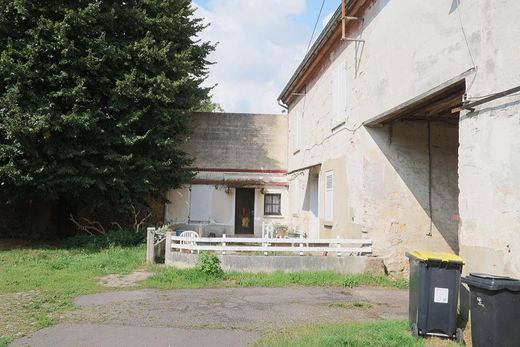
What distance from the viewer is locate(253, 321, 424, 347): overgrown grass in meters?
5.57

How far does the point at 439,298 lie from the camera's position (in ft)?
19.7

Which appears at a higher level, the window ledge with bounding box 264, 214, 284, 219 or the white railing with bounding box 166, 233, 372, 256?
the window ledge with bounding box 264, 214, 284, 219

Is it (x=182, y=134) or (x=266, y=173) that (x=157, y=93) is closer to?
(x=182, y=134)

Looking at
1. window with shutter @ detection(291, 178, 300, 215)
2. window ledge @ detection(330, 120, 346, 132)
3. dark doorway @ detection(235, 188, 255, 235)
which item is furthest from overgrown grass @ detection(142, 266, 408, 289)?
dark doorway @ detection(235, 188, 255, 235)

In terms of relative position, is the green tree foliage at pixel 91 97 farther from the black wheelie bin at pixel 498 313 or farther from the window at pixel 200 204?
the black wheelie bin at pixel 498 313

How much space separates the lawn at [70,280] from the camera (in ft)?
24.2

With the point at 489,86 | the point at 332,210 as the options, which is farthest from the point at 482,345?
the point at 332,210

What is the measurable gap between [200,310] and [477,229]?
15.2 feet

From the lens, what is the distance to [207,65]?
20.8 metres

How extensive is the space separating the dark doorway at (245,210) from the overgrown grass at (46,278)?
24.9 ft

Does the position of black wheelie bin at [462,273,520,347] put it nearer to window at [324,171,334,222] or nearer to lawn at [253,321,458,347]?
lawn at [253,321,458,347]

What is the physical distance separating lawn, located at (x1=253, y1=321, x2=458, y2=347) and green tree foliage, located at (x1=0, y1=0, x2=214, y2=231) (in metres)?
11.1

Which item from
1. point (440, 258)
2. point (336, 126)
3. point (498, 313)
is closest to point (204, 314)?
point (440, 258)

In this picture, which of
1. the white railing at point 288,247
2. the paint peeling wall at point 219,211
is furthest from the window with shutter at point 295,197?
the white railing at point 288,247
